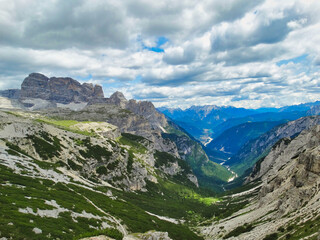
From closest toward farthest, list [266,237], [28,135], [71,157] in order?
[266,237], [28,135], [71,157]

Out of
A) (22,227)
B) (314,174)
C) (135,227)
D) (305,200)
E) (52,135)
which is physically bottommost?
(135,227)

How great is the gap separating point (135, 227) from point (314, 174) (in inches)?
2706

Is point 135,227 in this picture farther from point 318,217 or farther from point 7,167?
point 318,217

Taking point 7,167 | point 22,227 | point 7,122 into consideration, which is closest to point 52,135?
point 7,122

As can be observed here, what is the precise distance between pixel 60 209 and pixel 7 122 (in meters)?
116

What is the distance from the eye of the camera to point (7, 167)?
77.4 meters

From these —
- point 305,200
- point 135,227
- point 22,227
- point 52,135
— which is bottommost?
point 135,227

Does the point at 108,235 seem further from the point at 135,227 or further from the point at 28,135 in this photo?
the point at 28,135

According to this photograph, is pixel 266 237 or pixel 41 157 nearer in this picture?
pixel 266 237

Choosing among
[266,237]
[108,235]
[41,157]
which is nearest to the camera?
[108,235]

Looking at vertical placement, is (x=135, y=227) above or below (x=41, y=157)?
below

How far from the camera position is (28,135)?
5659 inches

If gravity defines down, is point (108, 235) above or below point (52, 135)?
below

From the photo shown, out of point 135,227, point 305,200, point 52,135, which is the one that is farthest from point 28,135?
point 305,200
